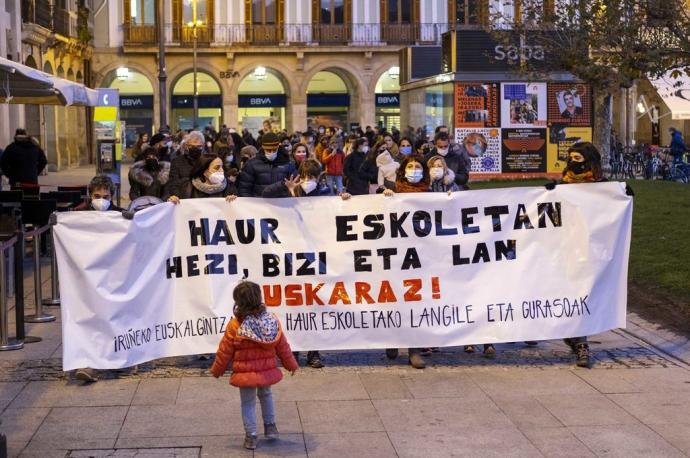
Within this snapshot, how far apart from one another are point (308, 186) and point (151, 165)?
13.0 feet

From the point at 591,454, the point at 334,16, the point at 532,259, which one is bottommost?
the point at 591,454

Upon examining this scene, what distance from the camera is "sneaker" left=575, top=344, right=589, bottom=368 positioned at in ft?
31.4

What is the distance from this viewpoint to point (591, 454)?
23.3 feet

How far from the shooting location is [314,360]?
9578 millimetres

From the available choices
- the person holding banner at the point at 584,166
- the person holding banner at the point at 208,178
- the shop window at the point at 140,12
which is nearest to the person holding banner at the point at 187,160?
the person holding banner at the point at 208,178

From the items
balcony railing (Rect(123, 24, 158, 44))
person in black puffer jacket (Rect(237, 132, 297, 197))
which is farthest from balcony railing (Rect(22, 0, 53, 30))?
person in black puffer jacket (Rect(237, 132, 297, 197))

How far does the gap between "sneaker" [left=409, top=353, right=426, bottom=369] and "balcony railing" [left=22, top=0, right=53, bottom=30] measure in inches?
1202

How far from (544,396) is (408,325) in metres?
1.39

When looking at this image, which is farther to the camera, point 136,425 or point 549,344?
point 549,344

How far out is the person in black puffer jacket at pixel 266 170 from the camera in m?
11.0

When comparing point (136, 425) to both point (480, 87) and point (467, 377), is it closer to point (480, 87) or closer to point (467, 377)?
point (467, 377)

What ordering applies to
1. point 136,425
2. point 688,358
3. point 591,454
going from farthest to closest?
point 688,358, point 136,425, point 591,454

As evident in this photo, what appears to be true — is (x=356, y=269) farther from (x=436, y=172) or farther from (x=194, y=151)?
(x=194, y=151)

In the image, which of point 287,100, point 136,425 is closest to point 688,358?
point 136,425
